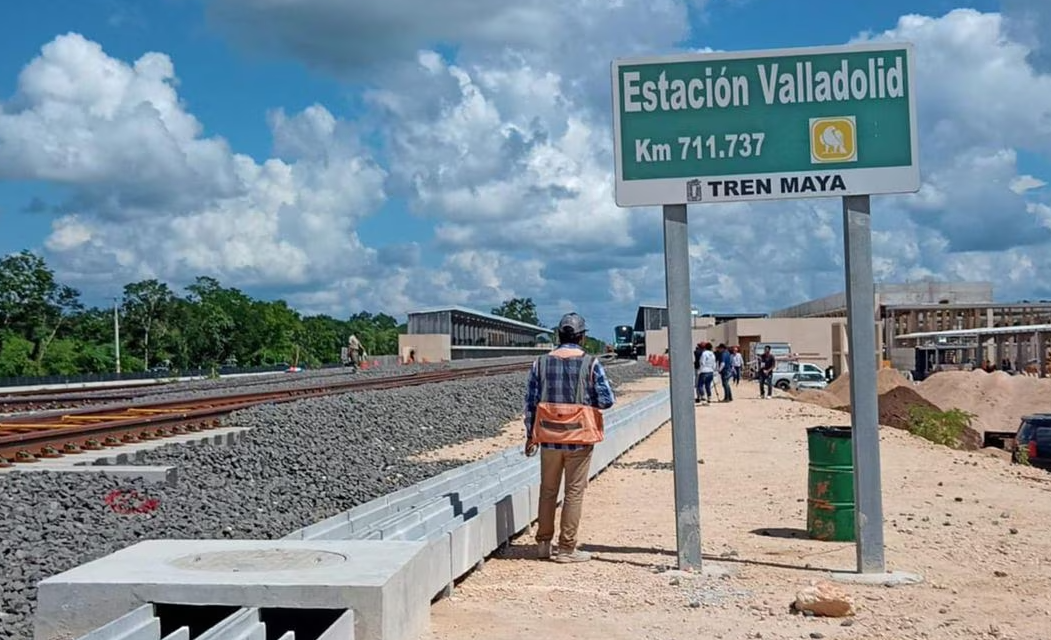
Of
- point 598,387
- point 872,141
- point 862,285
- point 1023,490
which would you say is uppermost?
point 872,141

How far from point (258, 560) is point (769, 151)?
4.47 meters

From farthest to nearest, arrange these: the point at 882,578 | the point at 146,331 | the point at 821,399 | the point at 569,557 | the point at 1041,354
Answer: the point at 146,331, the point at 1041,354, the point at 821,399, the point at 569,557, the point at 882,578

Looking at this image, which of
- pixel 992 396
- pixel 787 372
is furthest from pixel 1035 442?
pixel 787 372

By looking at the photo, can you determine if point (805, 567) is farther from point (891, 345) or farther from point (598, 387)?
point (891, 345)

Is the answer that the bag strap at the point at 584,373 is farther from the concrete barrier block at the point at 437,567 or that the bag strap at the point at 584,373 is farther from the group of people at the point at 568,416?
the concrete barrier block at the point at 437,567

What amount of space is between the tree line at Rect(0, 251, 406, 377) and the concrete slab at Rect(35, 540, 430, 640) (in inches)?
2461

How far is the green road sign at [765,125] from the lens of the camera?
8250mm

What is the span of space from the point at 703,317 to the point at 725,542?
116 m

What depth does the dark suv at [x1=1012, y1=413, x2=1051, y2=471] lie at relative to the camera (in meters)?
21.4

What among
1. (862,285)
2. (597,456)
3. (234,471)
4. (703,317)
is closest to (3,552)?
(234,471)

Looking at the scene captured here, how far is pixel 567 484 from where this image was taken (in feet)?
28.1

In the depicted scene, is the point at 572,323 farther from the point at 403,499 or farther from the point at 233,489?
the point at 233,489

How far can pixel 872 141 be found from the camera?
8289 mm

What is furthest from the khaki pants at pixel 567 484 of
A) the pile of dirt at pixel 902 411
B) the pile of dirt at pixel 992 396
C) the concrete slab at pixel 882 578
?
the pile of dirt at pixel 992 396
